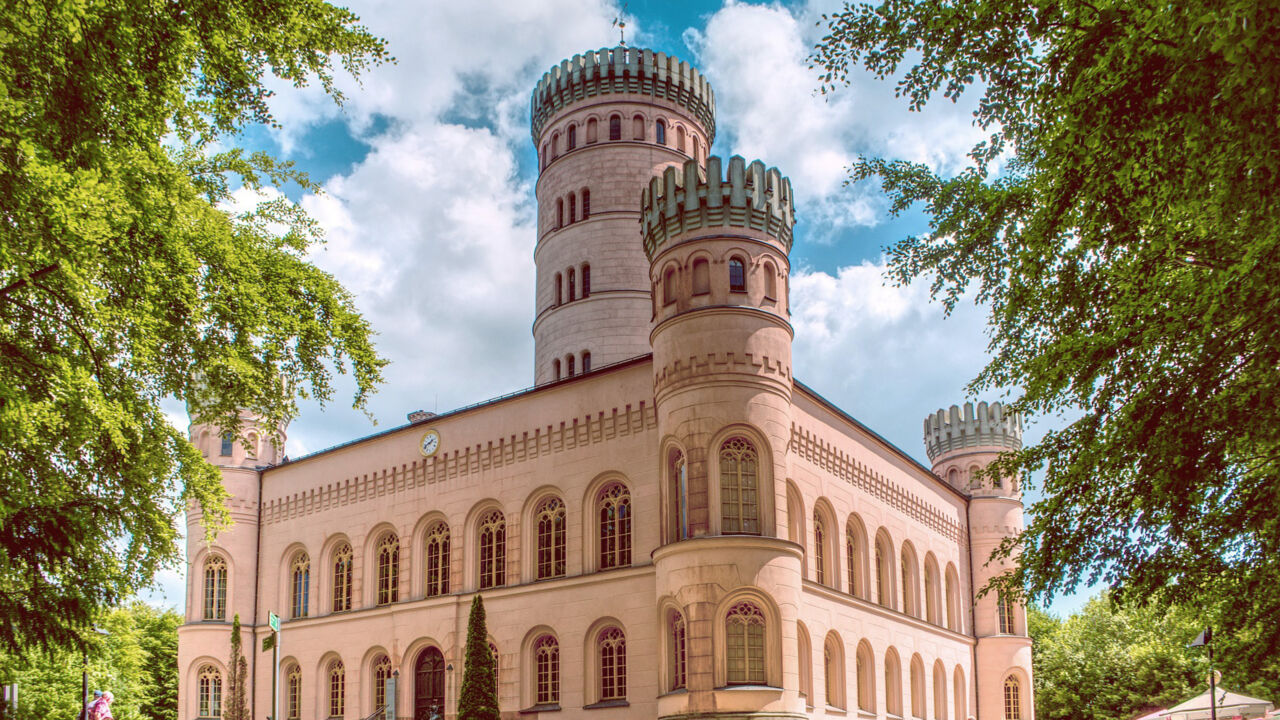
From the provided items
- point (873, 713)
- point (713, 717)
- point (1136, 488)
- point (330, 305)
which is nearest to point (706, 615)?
point (713, 717)

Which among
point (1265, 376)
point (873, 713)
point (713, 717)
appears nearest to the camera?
point (1265, 376)

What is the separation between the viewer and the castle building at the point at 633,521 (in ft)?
96.5

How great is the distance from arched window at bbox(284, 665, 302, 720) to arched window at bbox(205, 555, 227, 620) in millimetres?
4250

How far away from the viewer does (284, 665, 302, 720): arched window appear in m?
39.6

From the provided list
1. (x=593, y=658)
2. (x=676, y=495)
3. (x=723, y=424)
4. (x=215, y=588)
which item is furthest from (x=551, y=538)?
(x=215, y=588)

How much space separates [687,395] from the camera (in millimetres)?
30016

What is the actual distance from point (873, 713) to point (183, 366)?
2542 cm

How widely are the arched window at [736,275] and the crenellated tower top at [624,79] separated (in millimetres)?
15823

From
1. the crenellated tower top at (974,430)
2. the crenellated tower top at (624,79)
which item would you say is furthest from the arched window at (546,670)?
the crenellated tower top at (974,430)

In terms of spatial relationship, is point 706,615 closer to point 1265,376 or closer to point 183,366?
point 183,366

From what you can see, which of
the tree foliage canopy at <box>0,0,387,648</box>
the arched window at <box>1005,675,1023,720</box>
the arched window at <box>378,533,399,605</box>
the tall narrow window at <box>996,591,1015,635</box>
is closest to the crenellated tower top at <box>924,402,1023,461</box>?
the tall narrow window at <box>996,591,1015,635</box>

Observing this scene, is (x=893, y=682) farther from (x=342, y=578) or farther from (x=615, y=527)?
(x=342, y=578)

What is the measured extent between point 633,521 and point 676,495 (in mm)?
2311

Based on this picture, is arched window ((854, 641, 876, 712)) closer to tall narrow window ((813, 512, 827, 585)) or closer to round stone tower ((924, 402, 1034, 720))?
tall narrow window ((813, 512, 827, 585))
